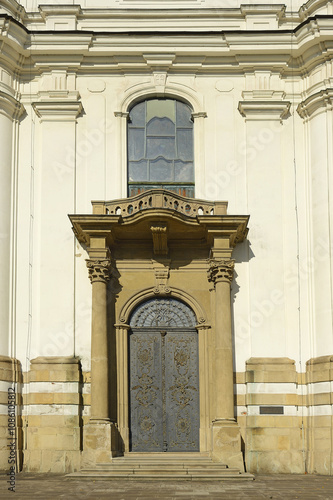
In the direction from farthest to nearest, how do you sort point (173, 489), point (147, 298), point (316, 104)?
point (316, 104) → point (147, 298) → point (173, 489)

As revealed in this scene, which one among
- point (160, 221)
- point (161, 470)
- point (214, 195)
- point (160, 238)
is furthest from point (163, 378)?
point (214, 195)

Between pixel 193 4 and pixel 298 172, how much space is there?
5.52 m

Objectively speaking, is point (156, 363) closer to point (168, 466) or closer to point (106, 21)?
point (168, 466)

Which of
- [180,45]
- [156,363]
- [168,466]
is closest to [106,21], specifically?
[180,45]

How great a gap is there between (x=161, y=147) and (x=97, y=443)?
7749 mm

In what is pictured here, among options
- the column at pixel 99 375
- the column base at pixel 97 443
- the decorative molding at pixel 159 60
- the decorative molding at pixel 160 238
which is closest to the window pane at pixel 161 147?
the decorative molding at pixel 159 60

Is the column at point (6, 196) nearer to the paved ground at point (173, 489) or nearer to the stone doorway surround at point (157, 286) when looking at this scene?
the stone doorway surround at point (157, 286)

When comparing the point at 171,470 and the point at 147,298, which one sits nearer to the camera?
the point at 171,470

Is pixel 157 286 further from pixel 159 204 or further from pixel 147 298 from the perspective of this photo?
pixel 159 204

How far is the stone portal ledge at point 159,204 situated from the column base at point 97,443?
16.2 feet

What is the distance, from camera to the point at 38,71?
926 inches

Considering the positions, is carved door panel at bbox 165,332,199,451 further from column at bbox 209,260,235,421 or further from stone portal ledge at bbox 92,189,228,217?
stone portal ledge at bbox 92,189,228,217

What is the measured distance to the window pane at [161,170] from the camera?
23125 mm

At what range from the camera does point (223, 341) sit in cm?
2108
